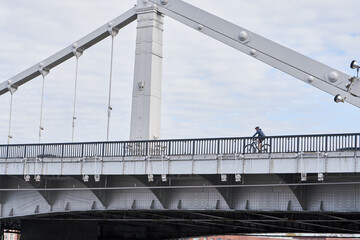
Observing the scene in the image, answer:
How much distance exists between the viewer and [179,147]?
33688 mm

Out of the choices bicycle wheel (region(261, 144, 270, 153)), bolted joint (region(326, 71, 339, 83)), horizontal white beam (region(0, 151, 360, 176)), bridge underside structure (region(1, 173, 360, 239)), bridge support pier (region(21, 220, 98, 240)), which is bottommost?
bridge support pier (region(21, 220, 98, 240))

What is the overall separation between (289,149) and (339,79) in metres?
7.19

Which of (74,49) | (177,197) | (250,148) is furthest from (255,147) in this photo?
(74,49)

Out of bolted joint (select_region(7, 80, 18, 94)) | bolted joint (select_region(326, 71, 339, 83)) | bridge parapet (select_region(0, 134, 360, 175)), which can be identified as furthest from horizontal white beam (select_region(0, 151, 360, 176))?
bolted joint (select_region(7, 80, 18, 94))

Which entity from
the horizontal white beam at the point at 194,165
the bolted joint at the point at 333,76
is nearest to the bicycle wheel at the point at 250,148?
the horizontal white beam at the point at 194,165

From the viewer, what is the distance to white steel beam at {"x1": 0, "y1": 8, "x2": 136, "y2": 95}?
1908 inches

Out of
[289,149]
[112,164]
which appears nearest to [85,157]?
[112,164]

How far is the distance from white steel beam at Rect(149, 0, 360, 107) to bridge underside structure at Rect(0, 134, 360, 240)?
21.7 feet

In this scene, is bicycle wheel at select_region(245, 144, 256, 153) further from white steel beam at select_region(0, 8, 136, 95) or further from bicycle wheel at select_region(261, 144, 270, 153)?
white steel beam at select_region(0, 8, 136, 95)

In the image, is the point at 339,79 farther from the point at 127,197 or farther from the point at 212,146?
the point at 127,197

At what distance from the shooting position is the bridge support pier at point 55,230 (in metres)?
47.6

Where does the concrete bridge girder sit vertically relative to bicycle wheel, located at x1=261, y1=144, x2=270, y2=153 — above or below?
below

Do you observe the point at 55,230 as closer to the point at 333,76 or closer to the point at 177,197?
the point at 177,197

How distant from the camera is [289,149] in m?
30.1
